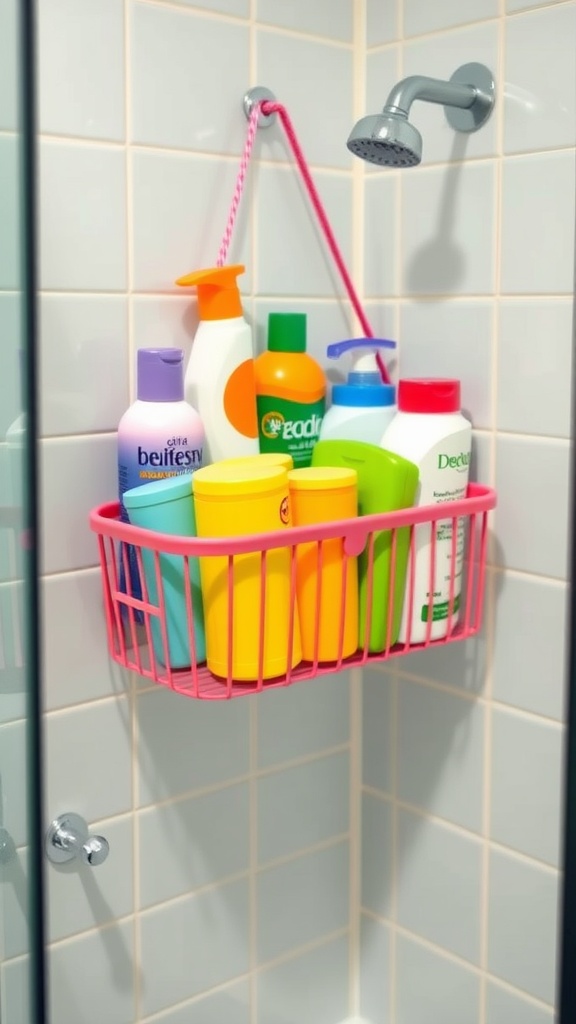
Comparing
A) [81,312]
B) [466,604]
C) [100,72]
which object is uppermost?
[100,72]

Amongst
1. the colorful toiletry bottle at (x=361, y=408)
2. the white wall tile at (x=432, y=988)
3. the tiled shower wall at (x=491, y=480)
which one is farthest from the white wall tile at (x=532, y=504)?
the white wall tile at (x=432, y=988)

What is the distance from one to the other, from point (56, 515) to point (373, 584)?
27cm

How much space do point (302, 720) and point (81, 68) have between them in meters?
0.65

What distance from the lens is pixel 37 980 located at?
1.72ft

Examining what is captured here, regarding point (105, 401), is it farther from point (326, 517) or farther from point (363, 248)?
point (363, 248)

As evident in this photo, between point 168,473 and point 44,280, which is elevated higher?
point 44,280

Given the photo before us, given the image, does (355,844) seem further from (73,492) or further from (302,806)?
(73,492)

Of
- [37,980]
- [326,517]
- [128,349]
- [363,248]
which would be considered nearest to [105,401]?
[128,349]

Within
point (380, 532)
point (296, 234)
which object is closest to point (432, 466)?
point (380, 532)

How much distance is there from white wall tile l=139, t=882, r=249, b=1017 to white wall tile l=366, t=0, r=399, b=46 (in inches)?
33.1

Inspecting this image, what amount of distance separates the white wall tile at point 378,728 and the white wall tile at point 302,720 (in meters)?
0.02

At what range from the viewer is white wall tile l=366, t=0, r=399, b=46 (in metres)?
Answer: 1.01

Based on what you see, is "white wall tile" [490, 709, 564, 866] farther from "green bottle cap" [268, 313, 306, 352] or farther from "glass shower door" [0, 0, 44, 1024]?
"glass shower door" [0, 0, 44, 1024]

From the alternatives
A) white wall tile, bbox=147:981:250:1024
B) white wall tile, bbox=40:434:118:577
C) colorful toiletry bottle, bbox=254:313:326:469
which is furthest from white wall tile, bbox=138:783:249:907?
colorful toiletry bottle, bbox=254:313:326:469
